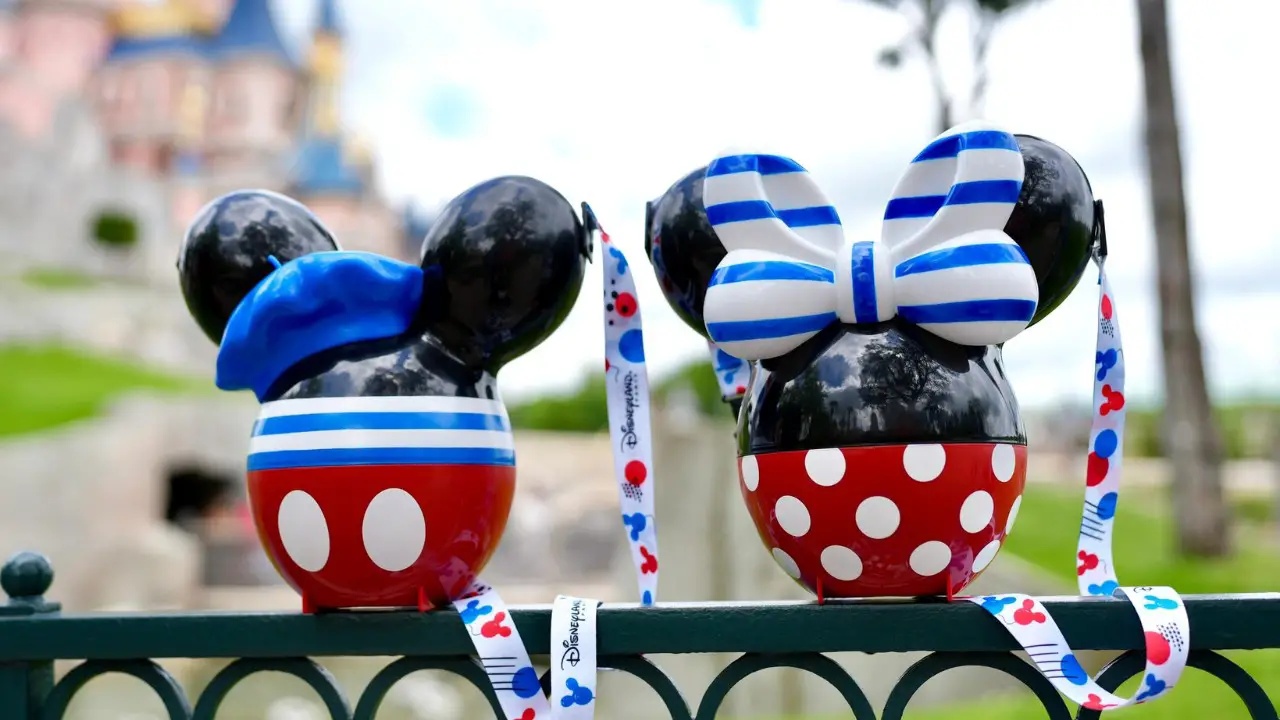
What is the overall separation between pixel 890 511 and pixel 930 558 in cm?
7

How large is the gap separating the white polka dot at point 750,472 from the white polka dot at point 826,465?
75mm

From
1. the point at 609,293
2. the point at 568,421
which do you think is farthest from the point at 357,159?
the point at 609,293

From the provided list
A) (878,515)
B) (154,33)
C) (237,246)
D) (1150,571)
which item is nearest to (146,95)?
(154,33)

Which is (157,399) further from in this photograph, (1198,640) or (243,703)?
(1198,640)

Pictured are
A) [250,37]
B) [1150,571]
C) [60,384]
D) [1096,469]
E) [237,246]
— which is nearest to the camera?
[1096,469]

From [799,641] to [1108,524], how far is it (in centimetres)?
43

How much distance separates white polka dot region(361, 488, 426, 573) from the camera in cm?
128

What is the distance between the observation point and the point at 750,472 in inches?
50.6

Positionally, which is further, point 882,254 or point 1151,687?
point 882,254

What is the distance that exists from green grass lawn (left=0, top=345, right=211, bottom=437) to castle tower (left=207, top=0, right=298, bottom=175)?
10.7 m

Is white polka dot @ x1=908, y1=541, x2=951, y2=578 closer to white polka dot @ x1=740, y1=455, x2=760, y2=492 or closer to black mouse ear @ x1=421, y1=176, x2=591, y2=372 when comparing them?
white polka dot @ x1=740, y1=455, x2=760, y2=492

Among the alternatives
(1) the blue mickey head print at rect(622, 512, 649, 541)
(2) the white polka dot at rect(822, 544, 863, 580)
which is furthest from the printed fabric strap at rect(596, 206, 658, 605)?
(2) the white polka dot at rect(822, 544, 863, 580)

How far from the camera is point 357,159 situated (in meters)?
29.6

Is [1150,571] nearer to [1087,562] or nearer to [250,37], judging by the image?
[1087,562]
